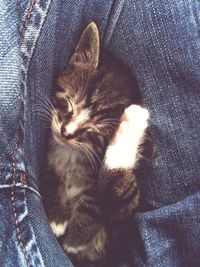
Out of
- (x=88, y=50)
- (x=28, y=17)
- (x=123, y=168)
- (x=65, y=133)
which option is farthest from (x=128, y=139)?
(x=28, y=17)

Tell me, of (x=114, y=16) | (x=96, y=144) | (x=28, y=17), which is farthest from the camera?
(x=96, y=144)

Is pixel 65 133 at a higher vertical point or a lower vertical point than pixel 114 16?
lower

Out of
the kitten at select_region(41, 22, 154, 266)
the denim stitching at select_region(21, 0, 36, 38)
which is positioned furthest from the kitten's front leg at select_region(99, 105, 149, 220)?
the denim stitching at select_region(21, 0, 36, 38)

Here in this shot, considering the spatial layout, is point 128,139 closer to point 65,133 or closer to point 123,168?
point 123,168

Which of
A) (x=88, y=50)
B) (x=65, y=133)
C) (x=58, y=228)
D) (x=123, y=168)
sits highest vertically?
(x=88, y=50)

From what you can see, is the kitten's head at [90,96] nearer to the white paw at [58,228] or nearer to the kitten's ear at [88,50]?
the kitten's ear at [88,50]

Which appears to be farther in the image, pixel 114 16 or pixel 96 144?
pixel 96 144

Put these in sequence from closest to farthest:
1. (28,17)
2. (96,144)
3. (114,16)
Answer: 1. (28,17)
2. (114,16)
3. (96,144)
